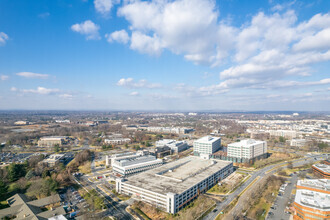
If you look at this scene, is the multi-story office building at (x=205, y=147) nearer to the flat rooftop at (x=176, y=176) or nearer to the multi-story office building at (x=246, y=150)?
the multi-story office building at (x=246, y=150)

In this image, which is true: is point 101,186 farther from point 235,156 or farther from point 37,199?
point 235,156

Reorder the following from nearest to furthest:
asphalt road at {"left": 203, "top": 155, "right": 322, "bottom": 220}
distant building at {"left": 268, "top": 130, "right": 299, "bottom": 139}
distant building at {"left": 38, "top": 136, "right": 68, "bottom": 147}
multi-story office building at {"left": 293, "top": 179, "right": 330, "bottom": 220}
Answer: multi-story office building at {"left": 293, "top": 179, "right": 330, "bottom": 220}, asphalt road at {"left": 203, "top": 155, "right": 322, "bottom": 220}, distant building at {"left": 38, "top": 136, "right": 68, "bottom": 147}, distant building at {"left": 268, "top": 130, "right": 299, "bottom": 139}

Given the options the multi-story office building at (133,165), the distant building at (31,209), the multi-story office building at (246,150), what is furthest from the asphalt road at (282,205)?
the distant building at (31,209)

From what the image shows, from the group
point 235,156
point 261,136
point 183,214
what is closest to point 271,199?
point 183,214

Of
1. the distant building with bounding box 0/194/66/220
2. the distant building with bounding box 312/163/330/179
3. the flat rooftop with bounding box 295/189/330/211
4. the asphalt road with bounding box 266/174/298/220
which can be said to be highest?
the flat rooftop with bounding box 295/189/330/211

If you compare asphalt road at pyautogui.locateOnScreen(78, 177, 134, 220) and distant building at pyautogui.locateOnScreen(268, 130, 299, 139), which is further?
distant building at pyautogui.locateOnScreen(268, 130, 299, 139)

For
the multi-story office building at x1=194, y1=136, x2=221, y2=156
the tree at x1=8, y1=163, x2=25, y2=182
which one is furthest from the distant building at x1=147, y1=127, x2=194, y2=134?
the tree at x1=8, y1=163, x2=25, y2=182

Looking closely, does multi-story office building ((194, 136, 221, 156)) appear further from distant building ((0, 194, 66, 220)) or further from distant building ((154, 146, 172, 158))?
distant building ((0, 194, 66, 220))
